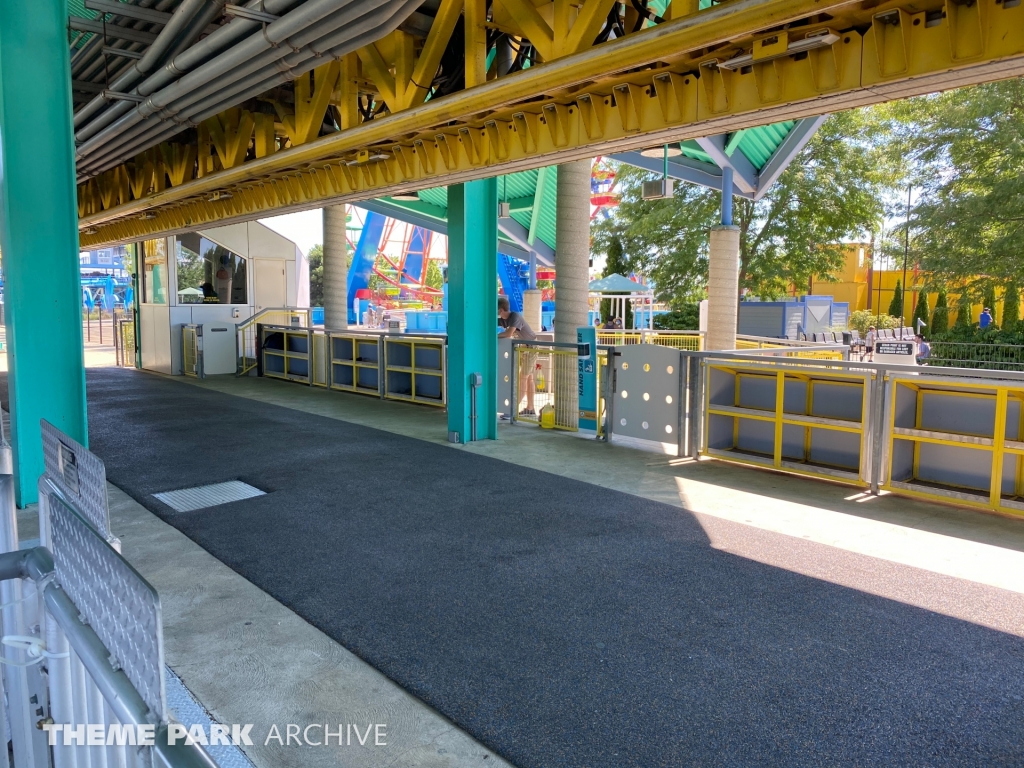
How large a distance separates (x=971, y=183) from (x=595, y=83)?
849 inches

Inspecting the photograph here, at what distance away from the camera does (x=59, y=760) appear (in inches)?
84.9

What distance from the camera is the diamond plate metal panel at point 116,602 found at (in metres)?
1.50

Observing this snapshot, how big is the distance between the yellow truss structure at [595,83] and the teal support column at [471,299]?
1.08 meters

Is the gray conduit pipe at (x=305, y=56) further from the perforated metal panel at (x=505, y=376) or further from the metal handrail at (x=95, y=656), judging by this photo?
the perforated metal panel at (x=505, y=376)

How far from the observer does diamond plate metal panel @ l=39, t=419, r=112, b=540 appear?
2.43m

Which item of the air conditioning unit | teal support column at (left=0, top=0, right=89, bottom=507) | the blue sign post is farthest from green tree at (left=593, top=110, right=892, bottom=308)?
teal support column at (left=0, top=0, right=89, bottom=507)

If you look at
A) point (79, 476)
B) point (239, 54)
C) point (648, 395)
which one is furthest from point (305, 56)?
point (648, 395)

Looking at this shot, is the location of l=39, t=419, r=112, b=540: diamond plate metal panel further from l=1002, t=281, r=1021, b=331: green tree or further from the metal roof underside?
l=1002, t=281, r=1021, b=331: green tree

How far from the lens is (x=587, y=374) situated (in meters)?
10.8

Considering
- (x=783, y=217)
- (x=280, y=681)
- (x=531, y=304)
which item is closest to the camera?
(x=280, y=681)

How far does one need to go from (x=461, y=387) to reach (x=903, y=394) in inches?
216

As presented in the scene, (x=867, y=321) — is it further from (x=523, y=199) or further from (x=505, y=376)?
(x=505, y=376)

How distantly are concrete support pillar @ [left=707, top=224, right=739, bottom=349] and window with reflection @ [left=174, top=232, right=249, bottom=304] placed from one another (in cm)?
1270

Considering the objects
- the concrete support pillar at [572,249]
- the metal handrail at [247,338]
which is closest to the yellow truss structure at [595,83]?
the concrete support pillar at [572,249]
